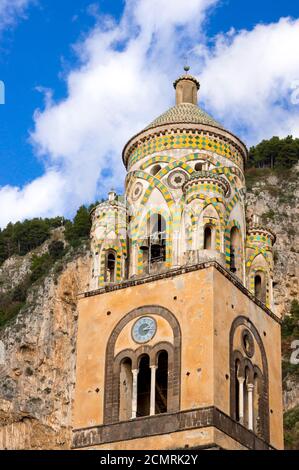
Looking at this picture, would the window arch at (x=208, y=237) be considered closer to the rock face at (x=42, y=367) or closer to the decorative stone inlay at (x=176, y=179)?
the decorative stone inlay at (x=176, y=179)

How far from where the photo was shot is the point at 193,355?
21.7 meters

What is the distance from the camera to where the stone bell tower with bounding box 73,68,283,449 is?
70.1ft

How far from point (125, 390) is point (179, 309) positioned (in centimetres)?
218

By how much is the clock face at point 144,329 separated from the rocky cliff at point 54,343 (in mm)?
31621

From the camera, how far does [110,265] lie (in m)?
24.7

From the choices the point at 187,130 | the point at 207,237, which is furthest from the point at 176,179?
the point at 207,237

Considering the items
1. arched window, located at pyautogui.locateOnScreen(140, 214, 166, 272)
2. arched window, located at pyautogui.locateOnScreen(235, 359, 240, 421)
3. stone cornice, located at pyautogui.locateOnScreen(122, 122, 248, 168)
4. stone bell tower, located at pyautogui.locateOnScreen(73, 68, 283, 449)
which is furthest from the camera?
stone cornice, located at pyautogui.locateOnScreen(122, 122, 248, 168)

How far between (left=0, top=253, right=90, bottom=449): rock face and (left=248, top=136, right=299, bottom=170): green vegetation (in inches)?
785

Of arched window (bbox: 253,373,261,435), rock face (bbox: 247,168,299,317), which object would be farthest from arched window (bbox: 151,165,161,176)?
rock face (bbox: 247,168,299,317)

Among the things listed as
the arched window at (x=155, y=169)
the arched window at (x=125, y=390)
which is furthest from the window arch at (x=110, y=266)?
the arched window at (x=125, y=390)

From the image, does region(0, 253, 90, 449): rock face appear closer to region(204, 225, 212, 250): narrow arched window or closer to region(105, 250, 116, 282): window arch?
region(105, 250, 116, 282): window arch

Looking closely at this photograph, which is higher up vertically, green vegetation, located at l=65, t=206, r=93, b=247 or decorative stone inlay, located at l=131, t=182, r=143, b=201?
green vegetation, located at l=65, t=206, r=93, b=247
